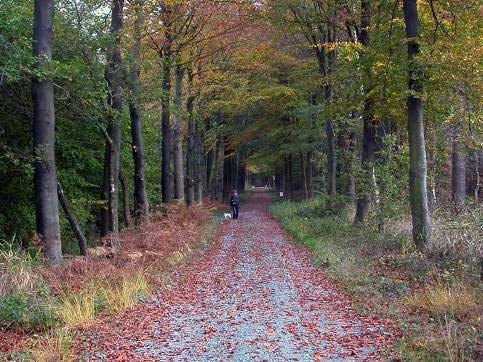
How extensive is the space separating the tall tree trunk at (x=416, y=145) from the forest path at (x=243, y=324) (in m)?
2.63

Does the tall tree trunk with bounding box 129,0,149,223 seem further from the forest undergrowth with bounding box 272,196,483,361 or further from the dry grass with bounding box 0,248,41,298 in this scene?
the dry grass with bounding box 0,248,41,298

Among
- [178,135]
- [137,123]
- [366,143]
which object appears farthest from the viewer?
[178,135]

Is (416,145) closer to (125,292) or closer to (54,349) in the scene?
(125,292)

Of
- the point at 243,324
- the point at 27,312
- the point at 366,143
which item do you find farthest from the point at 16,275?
the point at 366,143

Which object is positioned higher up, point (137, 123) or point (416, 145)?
point (137, 123)

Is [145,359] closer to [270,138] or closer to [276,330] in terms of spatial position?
[276,330]

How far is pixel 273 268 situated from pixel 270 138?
24414 millimetres

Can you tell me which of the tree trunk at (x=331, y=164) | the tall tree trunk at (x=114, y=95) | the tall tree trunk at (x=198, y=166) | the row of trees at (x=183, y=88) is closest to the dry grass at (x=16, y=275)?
the row of trees at (x=183, y=88)

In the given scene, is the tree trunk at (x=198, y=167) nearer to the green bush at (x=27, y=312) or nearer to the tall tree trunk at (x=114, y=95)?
the tall tree trunk at (x=114, y=95)

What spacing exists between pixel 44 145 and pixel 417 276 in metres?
8.06

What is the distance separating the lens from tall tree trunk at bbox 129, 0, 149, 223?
1644 centimetres

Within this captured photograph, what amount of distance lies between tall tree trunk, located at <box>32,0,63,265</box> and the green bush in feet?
10.4

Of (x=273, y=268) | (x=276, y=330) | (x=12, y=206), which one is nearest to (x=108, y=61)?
(x=12, y=206)

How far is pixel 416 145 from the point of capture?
12695mm
